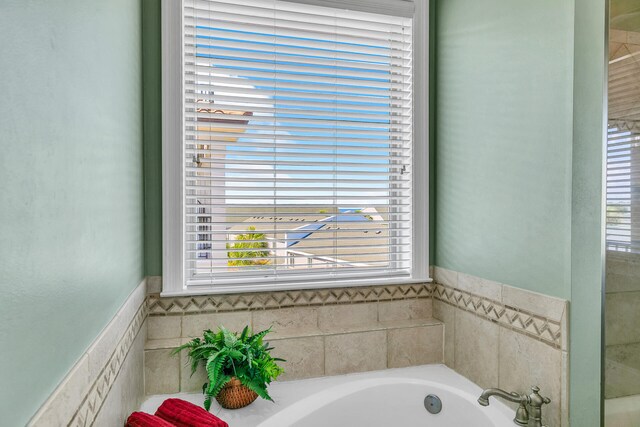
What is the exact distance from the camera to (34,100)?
2.19ft

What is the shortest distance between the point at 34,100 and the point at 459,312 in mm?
1888

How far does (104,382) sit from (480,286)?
1.50 m

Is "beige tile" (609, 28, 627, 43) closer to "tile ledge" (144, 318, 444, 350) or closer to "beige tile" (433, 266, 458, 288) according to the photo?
"beige tile" (433, 266, 458, 288)

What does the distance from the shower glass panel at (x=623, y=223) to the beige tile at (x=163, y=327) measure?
169 cm

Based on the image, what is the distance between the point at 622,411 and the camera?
48.3 inches

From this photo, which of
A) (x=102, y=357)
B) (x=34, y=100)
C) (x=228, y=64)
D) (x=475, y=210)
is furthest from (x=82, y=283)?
(x=475, y=210)

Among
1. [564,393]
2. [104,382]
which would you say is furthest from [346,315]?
[104,382]

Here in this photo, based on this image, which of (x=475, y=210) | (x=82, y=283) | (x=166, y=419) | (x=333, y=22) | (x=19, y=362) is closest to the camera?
(x=19, y=362)

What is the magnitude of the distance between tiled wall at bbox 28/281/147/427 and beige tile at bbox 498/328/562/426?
145cm

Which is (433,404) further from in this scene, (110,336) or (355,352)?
(110,336)

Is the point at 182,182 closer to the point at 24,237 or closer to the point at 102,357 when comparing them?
the point at 102,357

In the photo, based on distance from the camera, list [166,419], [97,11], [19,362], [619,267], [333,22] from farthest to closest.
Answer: [333,22]
[166,419]
[619,267]
[97,11]
[19,362]

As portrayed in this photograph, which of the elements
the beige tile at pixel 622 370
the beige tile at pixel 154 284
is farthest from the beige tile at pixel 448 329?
the beige tile at pixel 154 284

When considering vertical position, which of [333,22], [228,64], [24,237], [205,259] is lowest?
[205,259]
